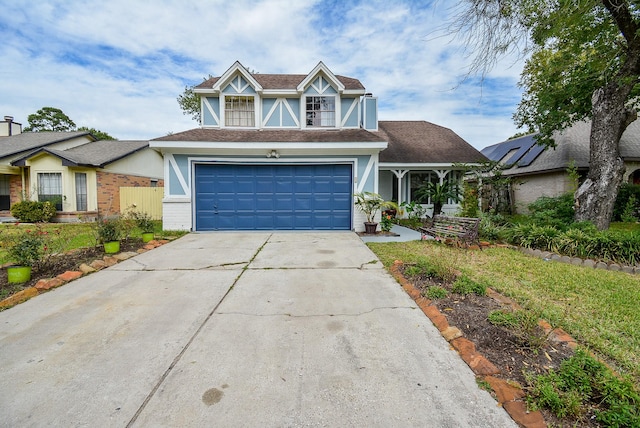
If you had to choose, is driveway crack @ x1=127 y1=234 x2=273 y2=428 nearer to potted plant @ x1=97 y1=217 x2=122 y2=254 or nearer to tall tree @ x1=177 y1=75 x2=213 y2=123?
potted plant @ x1=97 y1=217 x2=122 y2=254

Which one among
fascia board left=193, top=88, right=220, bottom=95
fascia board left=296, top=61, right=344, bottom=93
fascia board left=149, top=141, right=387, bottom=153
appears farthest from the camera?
fascia board left=193, top=88, right=220, bottom=95

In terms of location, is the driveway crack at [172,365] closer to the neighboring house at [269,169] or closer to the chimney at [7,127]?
the neighboring house at [269,169]

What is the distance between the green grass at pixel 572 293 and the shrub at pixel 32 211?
53.0ft

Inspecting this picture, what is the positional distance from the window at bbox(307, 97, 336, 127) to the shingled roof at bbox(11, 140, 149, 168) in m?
11.2

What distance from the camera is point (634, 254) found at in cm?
589

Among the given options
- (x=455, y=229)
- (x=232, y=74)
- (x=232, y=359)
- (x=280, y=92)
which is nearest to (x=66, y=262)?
(x=232, y=359)

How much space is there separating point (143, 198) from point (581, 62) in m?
19.2

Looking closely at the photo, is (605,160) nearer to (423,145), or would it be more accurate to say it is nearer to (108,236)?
(423,145)

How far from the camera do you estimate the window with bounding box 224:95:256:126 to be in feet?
38.1

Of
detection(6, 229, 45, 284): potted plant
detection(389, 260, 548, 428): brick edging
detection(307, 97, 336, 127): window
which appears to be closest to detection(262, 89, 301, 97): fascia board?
detection(307, 97, 336, 127): window

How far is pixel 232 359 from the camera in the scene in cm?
257

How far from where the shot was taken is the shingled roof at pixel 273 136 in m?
9.59

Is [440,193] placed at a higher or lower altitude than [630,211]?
higher

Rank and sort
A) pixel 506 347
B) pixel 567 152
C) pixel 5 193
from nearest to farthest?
pixel 506 347 → pixel 567 152 → pixel 5 193
